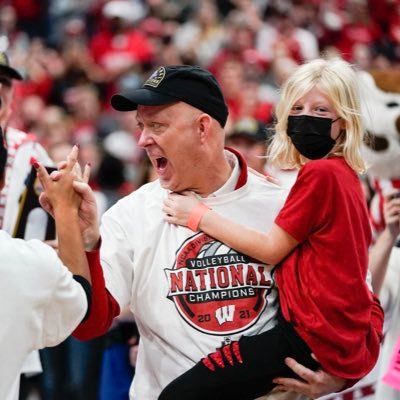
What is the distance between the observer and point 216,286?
11.9ft

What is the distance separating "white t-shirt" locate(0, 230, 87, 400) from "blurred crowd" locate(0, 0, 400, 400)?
19.3ft

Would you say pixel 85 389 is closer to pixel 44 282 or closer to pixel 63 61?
pixel 44 282

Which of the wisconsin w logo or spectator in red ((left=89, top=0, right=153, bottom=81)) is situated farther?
spectator in red ((left=89, top=0, right=153, bottom=81))

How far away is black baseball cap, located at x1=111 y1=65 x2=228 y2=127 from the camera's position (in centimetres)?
362

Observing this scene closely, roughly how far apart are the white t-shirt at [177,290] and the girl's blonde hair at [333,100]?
0.33 metres

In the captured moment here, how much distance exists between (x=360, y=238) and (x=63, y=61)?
8.55 m

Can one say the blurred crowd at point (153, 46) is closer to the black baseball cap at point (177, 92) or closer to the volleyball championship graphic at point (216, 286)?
the black baseball cap at point (177, 92)

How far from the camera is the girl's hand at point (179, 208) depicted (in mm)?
3668

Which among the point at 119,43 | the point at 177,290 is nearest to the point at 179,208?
the point at 177,290

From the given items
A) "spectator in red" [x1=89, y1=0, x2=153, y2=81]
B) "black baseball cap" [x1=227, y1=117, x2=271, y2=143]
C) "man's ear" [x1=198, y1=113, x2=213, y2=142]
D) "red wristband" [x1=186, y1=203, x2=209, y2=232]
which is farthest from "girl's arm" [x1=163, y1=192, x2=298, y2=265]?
"spectator in red" [x1=89, y1=0, x2=153, y2=81]

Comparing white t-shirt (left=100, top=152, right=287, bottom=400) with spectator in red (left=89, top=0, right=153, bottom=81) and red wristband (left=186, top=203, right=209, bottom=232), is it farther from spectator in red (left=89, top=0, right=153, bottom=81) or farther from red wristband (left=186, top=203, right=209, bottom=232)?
spectator in red (left=89, top=0, right=153, bottom=81)

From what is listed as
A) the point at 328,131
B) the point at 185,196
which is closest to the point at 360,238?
the point at 328,131

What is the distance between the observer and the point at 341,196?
11.4 ft

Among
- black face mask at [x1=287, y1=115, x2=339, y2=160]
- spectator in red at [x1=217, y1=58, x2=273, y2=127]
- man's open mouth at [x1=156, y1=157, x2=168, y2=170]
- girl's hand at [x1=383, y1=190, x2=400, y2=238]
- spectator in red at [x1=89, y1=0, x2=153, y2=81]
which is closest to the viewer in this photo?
black face mask at [x1=287, y1=115, x2=339, y2=160]
